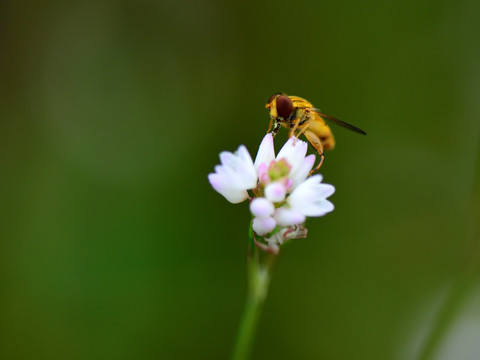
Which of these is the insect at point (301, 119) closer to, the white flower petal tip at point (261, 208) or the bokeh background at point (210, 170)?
the white flower petal tip at point (261, 208)

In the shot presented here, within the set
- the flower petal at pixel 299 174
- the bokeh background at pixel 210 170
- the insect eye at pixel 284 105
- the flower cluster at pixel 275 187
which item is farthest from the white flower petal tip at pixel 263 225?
the bokeh background at pixel 210 170

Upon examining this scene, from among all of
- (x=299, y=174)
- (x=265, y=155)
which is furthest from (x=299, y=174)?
(x=265, y=155)

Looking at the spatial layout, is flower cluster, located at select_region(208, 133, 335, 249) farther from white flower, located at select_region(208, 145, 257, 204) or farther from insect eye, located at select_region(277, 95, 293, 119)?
insect eye, located at select_region(277, 95, 293, 119)

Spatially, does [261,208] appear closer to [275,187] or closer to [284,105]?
[275,187]

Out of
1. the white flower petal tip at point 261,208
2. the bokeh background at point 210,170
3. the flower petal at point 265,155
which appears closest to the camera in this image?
the white flower petal tip at point 261,208

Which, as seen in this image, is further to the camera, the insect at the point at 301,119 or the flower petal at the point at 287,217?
the insect at the point at 301,119

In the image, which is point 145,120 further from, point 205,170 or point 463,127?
point 463,127

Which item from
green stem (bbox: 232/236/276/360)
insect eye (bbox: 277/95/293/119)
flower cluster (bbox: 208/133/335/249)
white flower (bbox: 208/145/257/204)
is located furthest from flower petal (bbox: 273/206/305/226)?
insect eye (bbox: 277/95/293/119)
